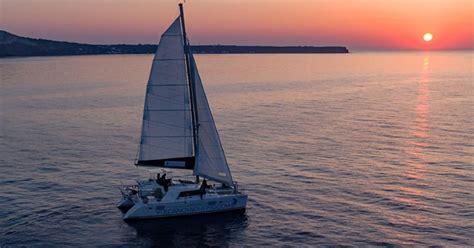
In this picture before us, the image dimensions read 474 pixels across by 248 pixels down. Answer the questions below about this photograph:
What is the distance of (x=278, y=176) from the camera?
177 ft

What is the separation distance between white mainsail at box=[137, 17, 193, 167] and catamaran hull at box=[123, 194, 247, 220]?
12.1ft

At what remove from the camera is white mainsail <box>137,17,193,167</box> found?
138ft

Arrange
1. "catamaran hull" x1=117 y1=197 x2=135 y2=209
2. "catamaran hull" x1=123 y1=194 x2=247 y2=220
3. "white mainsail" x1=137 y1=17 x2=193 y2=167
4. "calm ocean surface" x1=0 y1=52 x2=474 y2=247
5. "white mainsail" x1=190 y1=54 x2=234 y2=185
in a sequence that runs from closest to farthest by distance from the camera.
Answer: "calm ocean surface" x1=0 y1=52 x2=474 y2=247 → "catamaran hull" x1=123 y1=194 x2=247 y2=220 → "white mainsail" x1=137 y1=17 x2=193 y2=167 → "white mainsail" x1=190 y1=54 x2=234 y2=185 → "catamaran hull" x1=117 y1=197 x2=135 y2=209

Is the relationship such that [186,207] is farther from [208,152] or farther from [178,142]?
[178,142]

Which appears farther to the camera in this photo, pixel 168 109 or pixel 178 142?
pixel 178 142

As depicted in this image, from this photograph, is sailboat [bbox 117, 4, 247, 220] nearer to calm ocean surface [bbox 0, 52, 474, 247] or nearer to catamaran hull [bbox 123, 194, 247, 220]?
catamaran hull [bbox 123, 194, 247, 220]

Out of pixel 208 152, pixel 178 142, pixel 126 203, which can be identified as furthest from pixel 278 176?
pixel 126 203

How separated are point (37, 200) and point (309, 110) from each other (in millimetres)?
64224

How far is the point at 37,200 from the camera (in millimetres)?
46281

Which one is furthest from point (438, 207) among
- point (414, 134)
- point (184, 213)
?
point (414, 134)

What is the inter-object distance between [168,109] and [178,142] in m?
2.93

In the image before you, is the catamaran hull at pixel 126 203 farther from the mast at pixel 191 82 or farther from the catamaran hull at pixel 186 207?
the mast at pixel 191 82

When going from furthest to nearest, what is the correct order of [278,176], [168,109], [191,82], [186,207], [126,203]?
1. [278,176]
2. [126,203]
3. [168,109]
4. [191,82]
5. [186,207]

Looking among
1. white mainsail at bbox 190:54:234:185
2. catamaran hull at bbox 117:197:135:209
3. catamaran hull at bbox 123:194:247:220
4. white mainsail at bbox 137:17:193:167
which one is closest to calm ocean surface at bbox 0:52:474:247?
catamaran hull at bbox 123:194:247:220
